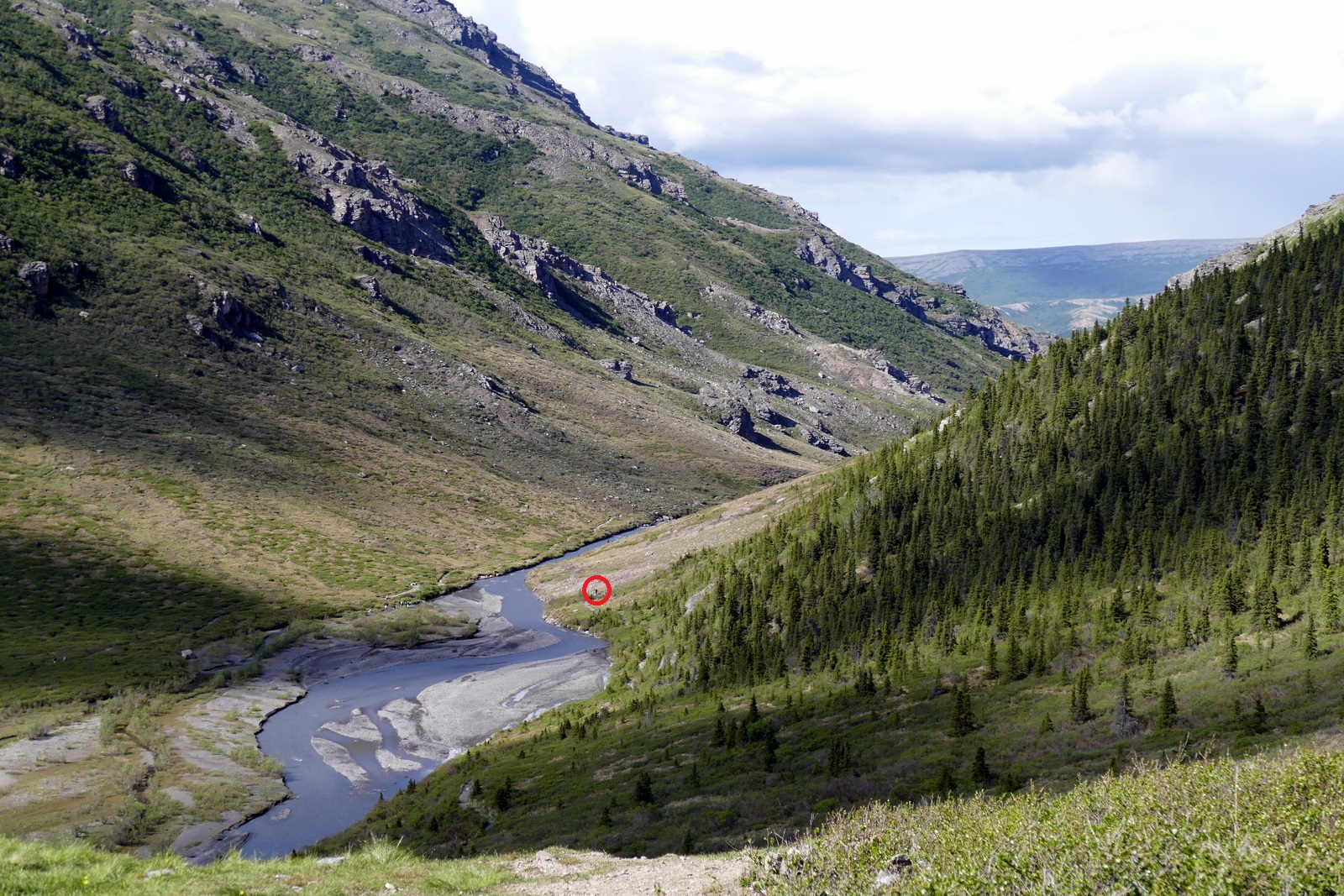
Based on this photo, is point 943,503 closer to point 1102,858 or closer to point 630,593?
point 630,593

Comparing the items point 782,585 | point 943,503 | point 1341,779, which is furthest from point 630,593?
point 1341,779

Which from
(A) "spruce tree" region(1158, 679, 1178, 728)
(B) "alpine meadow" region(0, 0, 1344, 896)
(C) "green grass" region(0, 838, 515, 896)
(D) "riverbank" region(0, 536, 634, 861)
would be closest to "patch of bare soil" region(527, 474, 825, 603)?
(B) "alpine meadow" region(0, 0, 1344, 896)

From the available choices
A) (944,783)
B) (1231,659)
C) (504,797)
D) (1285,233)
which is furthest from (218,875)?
(1285,233)

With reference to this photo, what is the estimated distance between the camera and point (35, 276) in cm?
15438

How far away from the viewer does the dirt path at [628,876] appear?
70.9 feet

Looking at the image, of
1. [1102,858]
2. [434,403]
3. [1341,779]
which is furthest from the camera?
[434,403]

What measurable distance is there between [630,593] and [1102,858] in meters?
102

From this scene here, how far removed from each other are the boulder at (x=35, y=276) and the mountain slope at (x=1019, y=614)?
140 meters

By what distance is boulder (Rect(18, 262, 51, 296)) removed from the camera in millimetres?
153875

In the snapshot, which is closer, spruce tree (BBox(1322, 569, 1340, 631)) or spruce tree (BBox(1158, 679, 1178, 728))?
spruce tree (BBox(1158, 679, 1178, 728))

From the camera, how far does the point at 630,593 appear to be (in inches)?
4621

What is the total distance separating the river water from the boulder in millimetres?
119836

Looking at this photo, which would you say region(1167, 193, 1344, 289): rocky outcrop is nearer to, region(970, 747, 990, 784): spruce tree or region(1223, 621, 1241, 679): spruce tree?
region(1223, 621, 1241, 679): spruce tree

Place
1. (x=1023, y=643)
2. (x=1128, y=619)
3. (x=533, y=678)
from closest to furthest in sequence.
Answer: (x=1128, y=619) → (x=1023, y=643) → (x=533, y=678)
